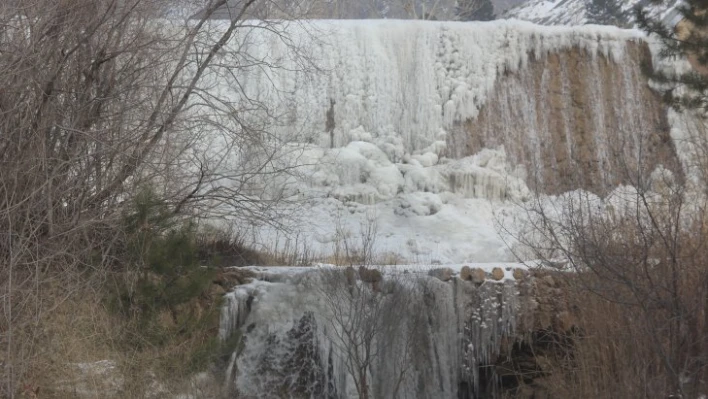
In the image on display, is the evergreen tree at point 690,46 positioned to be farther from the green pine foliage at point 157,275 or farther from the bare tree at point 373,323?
the green pine foliage at point 157,275

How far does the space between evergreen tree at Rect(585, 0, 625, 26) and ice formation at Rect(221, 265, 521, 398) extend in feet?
87.2

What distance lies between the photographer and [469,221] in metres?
15.2

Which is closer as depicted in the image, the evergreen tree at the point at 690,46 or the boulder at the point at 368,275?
the boulder at the point at 368,275

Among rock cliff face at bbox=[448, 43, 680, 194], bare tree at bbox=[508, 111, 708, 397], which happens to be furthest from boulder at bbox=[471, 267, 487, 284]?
rock cliff face at bbox=[448, 43, 680, 194]

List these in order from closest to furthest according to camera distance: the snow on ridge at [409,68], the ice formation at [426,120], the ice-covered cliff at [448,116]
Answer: the ice formation at [426,120] < the ice-covered cliff at [448,116] < the snow on ridge at [409,68]

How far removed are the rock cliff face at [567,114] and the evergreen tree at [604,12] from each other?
51.1 feet

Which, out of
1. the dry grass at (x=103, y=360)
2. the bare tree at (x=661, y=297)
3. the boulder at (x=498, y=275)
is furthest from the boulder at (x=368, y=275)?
the bare tree at (x=661, y=297)

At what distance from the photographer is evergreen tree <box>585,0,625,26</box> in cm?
3351

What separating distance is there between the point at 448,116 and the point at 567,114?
9.38ft

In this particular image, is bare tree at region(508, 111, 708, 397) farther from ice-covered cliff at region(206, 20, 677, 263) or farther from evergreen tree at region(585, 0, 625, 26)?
evergreen tree at region(585, 0, 625, 26)

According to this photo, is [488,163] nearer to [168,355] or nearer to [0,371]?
[168,355]

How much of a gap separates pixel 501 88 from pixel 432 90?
5.34 ft

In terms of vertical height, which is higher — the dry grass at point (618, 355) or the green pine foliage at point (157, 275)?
the green pine foliage at point (157, 275)

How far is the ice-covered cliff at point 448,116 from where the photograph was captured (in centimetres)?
1549
